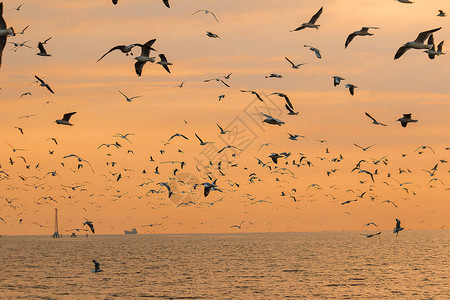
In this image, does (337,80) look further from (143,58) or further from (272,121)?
(143,58)

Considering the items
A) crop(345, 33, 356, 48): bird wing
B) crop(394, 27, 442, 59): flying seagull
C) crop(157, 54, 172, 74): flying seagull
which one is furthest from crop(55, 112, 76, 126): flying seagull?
crop(394, 27, 442, 59): flying seagull

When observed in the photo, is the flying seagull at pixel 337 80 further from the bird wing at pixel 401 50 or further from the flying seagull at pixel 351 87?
the bird wing at pixel 401 50

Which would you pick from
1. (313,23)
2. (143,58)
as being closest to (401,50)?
(313,23)

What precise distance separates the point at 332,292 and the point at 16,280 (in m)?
51.2

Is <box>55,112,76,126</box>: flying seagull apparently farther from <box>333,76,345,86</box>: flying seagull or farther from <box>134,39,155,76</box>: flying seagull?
<box>333,76,345,86</box>: flying seagull

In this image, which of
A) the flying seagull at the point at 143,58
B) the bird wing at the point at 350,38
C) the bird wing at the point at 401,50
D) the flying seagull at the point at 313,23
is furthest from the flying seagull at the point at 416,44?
the flying seagull at the point at 143,58

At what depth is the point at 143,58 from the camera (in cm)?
4122

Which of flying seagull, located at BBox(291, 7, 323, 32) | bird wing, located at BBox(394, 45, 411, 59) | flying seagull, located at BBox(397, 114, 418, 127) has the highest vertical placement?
flying seagull, located at BBox(291, 7, 323, 32)

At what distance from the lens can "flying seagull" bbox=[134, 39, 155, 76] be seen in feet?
134

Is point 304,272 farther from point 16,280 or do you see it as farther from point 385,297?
point 16,280

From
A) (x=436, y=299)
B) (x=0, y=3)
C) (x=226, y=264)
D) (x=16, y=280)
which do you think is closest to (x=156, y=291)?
(x=16, y=280)

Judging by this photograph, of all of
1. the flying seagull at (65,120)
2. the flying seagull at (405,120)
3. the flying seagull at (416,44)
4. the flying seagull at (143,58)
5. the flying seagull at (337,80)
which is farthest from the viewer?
the flying seagull at (337,80)

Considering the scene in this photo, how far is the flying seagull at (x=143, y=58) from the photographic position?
41.0 m

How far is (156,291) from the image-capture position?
8906cm
